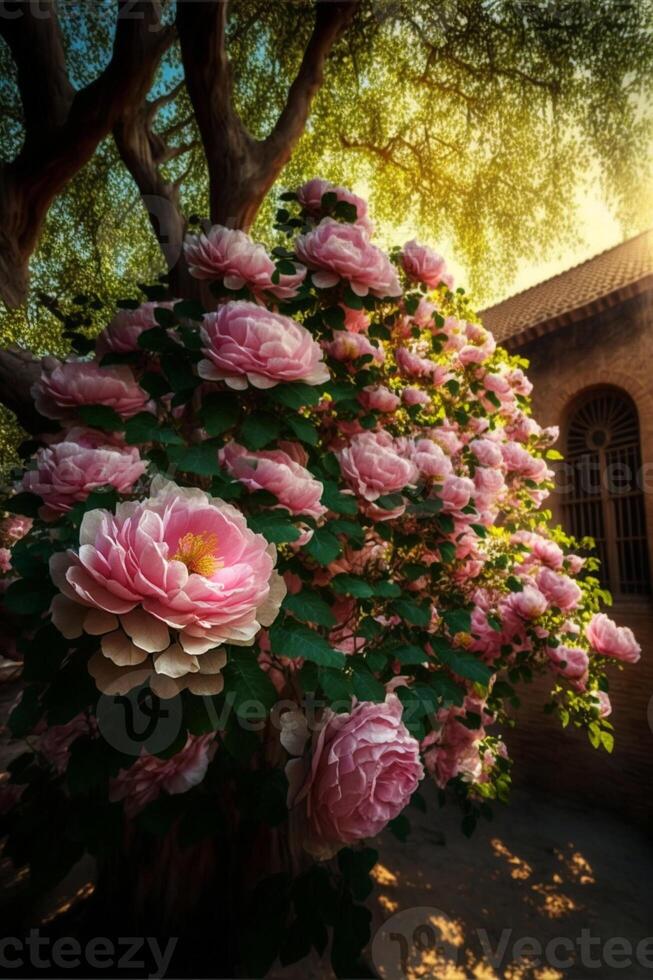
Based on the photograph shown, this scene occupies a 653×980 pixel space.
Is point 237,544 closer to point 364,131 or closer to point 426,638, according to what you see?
point 426,638

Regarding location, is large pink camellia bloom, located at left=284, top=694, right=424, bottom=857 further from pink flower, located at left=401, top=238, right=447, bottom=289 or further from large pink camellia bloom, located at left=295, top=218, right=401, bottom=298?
pink flower, located at left=401, top=238, right=447, bottom=289

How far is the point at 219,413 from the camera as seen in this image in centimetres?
125

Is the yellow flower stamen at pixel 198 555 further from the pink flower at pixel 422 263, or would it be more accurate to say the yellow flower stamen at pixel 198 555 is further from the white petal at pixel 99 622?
the pink flower at pixel 422 263

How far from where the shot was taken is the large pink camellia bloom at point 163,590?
663mm

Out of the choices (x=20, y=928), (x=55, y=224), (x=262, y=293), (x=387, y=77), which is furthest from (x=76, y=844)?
(x=387, y=77)

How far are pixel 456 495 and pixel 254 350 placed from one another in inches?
35.0

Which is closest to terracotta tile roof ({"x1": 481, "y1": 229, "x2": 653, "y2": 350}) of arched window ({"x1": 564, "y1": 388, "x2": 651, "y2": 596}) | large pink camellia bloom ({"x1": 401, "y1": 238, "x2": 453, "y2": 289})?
arched window ({"x1": 564, "y1": 388, "x2": 651, "y2": 596})

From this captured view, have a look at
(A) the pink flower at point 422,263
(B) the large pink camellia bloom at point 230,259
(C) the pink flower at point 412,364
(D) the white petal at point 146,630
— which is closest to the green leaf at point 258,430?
(B) the large pink camellia bloom at point 230,259

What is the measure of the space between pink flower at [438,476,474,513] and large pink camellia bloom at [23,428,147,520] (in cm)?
97

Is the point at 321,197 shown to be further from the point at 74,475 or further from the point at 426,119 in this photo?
the point at 426,119

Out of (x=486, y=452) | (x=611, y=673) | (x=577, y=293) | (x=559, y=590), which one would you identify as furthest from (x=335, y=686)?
(x=577, y=293)

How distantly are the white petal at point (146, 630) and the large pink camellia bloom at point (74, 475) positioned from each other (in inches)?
22.9

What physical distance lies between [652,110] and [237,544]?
18.3 ft

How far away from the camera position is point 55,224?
5.22 metres
